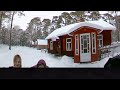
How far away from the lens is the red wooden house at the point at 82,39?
12.6 ft

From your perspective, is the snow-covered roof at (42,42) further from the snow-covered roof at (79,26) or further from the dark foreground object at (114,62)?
the dark foreground object at (114,62)

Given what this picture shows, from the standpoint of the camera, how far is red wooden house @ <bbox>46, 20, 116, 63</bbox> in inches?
151

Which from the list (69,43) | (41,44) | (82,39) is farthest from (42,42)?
(82,39)

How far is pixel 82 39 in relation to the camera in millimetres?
3912

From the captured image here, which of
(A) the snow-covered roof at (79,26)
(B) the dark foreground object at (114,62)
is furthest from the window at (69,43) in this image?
(B) the dark foreground object at (114,62)

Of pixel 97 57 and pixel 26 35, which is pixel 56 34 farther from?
pixel 97 57

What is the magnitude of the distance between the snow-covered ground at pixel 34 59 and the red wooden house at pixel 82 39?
0.32 feet

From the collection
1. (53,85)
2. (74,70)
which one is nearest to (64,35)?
(74,70)

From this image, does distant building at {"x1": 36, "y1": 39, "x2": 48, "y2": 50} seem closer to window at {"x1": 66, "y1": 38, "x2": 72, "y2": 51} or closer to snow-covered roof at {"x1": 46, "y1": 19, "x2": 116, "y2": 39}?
snow-covered roof at {"x1": 46, "y1": 19, "x2": 116, "y2": 39}

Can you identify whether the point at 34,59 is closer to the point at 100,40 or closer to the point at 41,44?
the point at 41,44

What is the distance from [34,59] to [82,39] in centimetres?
82
